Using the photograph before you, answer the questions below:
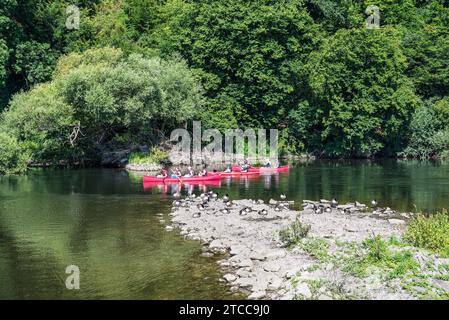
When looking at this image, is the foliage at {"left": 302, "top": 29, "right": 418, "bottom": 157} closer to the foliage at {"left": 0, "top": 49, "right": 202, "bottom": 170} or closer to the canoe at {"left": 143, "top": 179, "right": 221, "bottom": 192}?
the foliage at {"left": 0, "top": 49, "right": 202, "bottom": 170}

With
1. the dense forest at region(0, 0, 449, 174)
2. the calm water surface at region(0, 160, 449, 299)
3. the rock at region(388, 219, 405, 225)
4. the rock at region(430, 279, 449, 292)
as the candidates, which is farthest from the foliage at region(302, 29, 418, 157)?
the rock at region(430, 279, 449, 292)

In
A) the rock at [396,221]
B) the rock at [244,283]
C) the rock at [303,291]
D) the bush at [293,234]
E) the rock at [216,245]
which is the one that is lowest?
the rock at [244,283]

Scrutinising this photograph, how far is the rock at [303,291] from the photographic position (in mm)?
17547

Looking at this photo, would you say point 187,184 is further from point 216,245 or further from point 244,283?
point 244,283

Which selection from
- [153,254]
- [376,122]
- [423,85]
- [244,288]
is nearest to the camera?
[244,288]

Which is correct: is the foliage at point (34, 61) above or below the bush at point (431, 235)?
above

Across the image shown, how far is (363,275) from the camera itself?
18844mm

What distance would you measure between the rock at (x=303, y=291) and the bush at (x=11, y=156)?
4222 cm

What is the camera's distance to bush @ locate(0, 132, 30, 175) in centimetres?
5322

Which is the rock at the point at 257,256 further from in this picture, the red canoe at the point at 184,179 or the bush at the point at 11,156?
the bush at the point at 11,156

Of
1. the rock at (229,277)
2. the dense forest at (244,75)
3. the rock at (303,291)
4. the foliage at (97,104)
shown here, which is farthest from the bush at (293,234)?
the dense forest at (244,75)

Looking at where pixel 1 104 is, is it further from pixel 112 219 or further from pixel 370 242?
pixel 370 242
